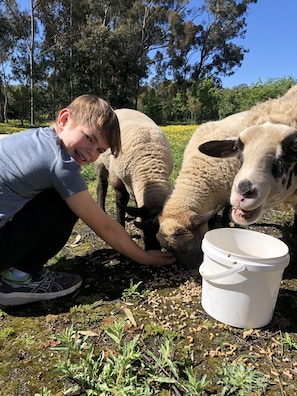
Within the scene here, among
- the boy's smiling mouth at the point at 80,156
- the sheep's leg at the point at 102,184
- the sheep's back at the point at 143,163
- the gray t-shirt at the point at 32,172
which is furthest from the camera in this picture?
the sheep's leg at the point at 102,184

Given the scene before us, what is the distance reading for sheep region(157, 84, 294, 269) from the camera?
3.61 m

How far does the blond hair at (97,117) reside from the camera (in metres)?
2.81

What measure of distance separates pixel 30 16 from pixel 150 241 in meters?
41.1

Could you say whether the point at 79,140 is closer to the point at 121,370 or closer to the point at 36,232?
the point at 36,232

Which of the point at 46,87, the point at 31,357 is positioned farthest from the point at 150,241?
the point at 46,87

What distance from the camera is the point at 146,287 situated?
10.7 feet

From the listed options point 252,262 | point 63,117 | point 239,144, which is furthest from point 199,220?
point 63,117

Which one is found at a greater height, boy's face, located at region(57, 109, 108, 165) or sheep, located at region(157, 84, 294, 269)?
boy's face, located at region(57, 109, 108, 165)

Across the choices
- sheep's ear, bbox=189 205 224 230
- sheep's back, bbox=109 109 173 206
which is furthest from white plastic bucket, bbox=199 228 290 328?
sheep's back, bbox=109 109 173 206

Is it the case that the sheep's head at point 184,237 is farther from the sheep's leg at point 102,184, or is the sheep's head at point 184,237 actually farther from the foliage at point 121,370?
the sheep's leg at point 102,184

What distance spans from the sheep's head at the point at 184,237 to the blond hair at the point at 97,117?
1158 millimetres

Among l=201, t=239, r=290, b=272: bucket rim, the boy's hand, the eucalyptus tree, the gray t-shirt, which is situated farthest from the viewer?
the eucalyptus tree

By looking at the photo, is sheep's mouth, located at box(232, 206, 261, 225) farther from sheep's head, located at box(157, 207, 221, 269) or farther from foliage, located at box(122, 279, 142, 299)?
foliage, located at box(122, 279, 142, 299)

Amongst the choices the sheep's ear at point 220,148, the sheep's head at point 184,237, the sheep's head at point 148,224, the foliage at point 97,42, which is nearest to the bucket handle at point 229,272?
the sheep's head at point 184,237
